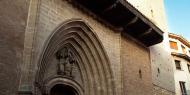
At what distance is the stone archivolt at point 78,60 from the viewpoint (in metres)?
6.30

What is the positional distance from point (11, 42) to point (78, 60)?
2.60 metres

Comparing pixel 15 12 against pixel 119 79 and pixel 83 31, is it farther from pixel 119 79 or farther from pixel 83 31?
pixel 119 79

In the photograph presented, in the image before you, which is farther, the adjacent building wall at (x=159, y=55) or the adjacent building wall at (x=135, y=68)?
the adjacent building wall at (x=159, y=55)

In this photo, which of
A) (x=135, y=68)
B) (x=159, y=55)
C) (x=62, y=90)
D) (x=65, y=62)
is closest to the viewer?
(x=65, y=62)

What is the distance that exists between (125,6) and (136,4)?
9.29ft

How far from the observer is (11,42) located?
16.4ft

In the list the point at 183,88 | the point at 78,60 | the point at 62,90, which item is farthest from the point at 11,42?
the point at 183,88

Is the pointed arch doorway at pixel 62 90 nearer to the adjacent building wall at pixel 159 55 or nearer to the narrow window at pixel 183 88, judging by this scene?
the adjacent building wall at pixel 159 55

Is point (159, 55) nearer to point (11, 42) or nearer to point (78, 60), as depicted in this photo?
point (78, 60)

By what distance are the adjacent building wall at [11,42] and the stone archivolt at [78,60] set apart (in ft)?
2.65

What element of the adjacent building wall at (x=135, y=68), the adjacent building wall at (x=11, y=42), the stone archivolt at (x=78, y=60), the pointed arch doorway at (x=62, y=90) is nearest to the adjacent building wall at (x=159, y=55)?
the adjacent building wall at (x=135, y=68)

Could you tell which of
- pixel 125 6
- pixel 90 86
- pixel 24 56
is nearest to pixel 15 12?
pixel 24 56

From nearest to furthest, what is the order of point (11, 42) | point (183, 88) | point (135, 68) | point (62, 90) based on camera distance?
point (11, 42) < point (62, 90) < point (135, 68) < point (183, 88)

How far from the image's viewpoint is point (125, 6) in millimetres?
7914
